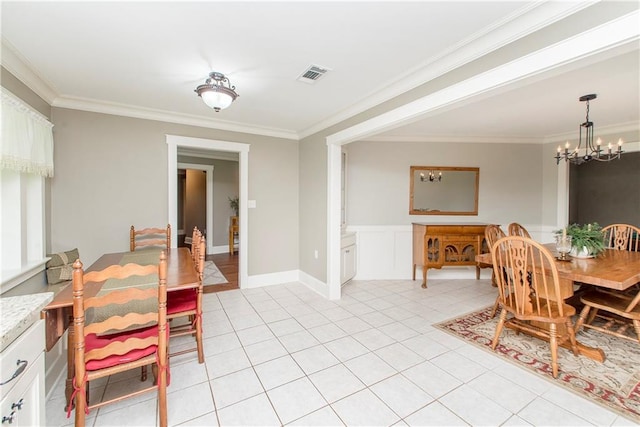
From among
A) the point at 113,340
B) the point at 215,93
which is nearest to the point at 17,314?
the point at 113,340

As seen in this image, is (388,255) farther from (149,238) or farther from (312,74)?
(149,238)

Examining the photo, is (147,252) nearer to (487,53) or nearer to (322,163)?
(322,163)

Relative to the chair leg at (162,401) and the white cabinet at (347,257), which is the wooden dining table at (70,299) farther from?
the white cabinet at (347,257)

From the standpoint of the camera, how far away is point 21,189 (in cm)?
Answer: 233

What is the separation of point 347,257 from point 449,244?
1594mm

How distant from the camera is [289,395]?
189cm

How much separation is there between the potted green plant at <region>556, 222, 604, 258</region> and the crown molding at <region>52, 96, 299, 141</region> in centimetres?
376

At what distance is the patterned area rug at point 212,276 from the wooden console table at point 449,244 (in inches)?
128

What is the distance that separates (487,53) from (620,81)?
180 cm

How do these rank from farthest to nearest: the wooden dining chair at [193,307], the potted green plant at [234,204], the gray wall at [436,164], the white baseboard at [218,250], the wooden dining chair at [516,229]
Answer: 1. the potted green plant at [234,204]
2. the white baseboard at [218,250]
3. the gray wall at [436,164]
4. the wooden dining chair at [516,229]
5. the wooden dining chair at [193,307]

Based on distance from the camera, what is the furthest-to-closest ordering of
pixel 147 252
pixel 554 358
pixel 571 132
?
Result: 1. pixel 571 132
2. pixel 147 252
3. pixel 554 358

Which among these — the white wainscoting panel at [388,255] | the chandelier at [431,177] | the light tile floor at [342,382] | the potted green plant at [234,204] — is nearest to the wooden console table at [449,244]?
the white wainscoting panel at [388,255]

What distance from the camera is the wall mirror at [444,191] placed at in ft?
15.4

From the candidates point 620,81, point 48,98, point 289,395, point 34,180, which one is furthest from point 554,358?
point 48,98
